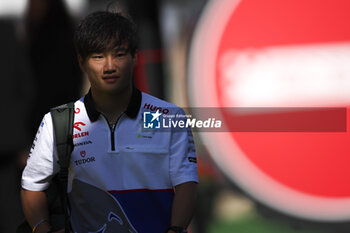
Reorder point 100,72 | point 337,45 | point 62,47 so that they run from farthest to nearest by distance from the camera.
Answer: point 337,45
point 62,47
point 100,72

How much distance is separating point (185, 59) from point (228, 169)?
2.44 feet

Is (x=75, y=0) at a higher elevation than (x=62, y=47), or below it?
higher

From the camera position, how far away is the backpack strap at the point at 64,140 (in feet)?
8.17

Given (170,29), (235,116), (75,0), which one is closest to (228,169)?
(235,116)

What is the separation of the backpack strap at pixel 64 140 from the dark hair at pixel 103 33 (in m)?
0.23

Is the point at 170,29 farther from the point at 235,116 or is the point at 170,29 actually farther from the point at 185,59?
the point at 235,116

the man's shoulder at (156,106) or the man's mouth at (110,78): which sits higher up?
the man's mouth at (110,78)

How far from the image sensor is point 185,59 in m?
4.13

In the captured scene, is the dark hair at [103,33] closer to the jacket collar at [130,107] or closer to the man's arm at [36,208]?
the jacket collar at [130,107]

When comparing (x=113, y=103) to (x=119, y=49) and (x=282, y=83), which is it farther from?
(x=282, y=83)

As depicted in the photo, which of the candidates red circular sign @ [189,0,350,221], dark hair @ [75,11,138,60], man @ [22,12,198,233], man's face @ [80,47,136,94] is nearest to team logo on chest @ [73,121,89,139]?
man @ [22,12,198,233]

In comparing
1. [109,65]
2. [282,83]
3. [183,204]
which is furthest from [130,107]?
[282,83]

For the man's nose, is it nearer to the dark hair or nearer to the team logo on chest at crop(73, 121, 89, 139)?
the dark hair

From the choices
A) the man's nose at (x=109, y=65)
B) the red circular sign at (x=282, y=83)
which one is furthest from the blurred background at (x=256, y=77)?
the man's nose at (x=109, y=65)
